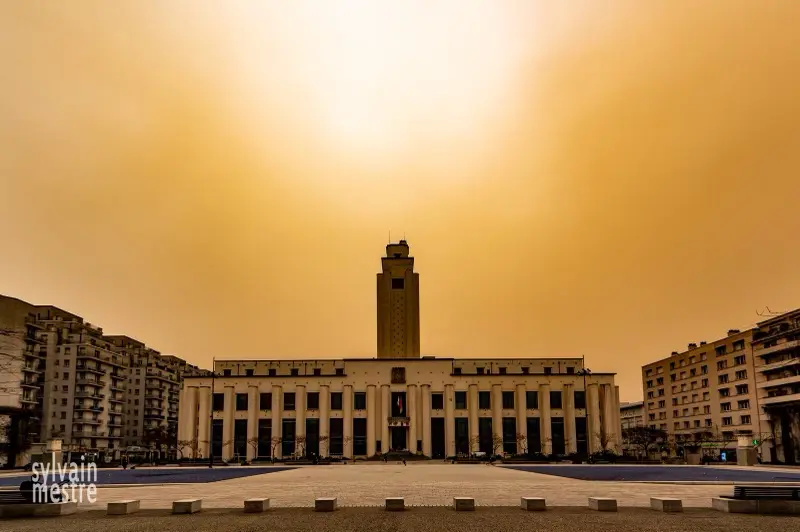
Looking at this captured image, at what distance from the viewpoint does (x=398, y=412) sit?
3728 inches

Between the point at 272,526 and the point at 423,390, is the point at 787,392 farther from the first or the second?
the point at 272,526

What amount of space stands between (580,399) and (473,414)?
15.2 metres

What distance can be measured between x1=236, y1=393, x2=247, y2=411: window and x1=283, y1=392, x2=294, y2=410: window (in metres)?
5.50

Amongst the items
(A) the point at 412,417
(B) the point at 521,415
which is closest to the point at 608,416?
(B) the point at 521,415

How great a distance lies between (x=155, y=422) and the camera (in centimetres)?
12888

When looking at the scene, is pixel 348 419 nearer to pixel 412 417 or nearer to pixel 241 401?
pixel 412 417

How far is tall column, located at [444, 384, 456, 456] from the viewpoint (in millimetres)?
92000

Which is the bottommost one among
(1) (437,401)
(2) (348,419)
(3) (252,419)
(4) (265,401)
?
(2) (348,419)

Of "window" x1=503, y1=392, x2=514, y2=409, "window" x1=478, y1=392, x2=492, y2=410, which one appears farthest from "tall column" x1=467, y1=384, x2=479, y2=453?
"window" x1=503, y1=392, x2=514, y2=409

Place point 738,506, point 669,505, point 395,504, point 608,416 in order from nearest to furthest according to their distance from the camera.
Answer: point 738,506, point 669,505, point 395,504, point 608,416

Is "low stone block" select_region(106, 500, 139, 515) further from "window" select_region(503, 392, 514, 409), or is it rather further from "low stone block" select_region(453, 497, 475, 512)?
"window" select_region(503, 392, 514, 409)

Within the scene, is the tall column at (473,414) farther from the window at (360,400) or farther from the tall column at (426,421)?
the window at (360,400)

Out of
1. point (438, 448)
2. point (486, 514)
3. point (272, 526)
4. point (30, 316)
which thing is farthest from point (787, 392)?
point (30, 316)

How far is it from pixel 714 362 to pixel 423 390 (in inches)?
1645
